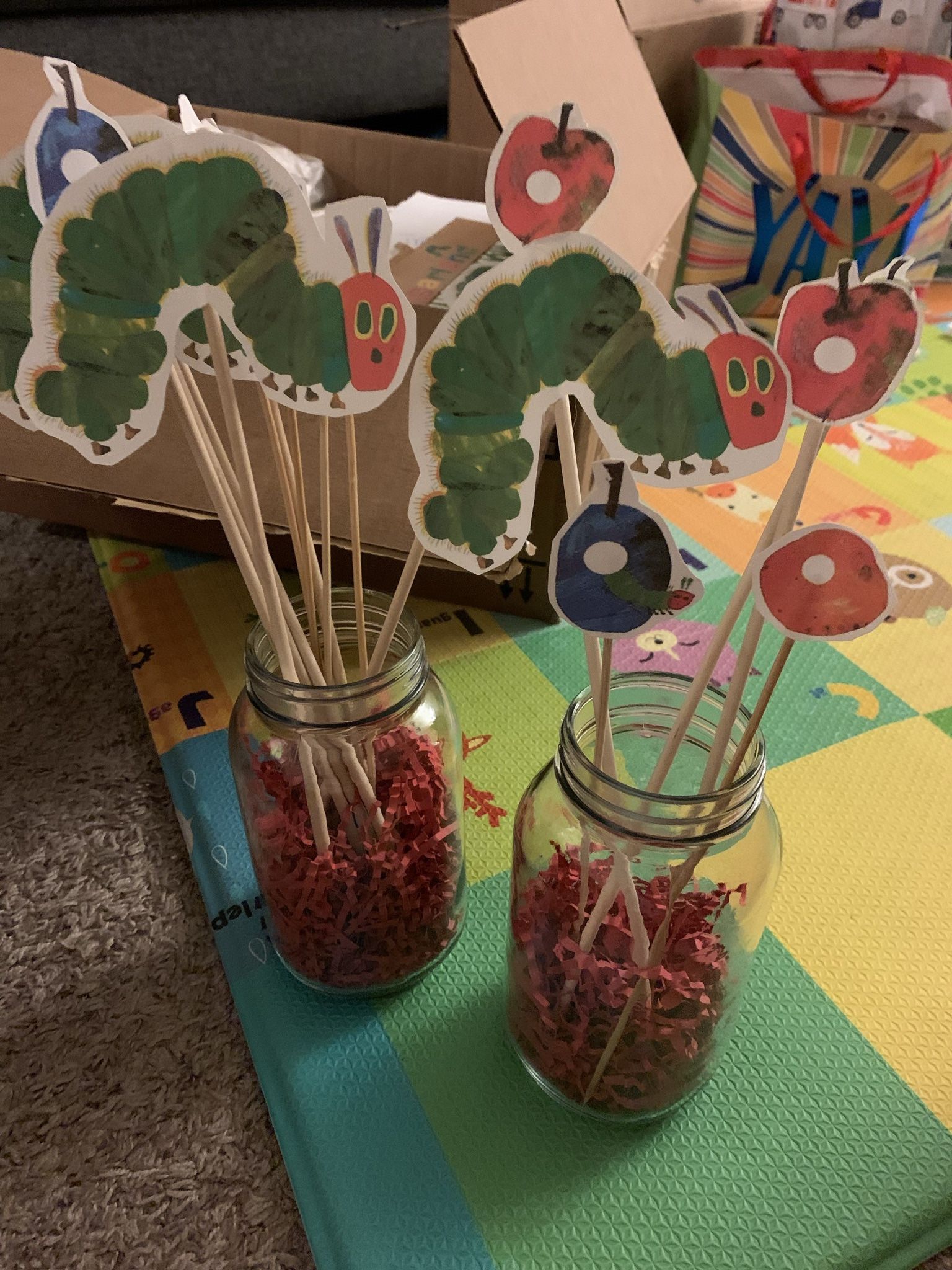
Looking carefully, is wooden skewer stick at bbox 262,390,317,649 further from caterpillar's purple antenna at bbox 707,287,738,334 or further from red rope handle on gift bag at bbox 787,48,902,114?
red rope handle on gift bag at bbox 787,48,902,114

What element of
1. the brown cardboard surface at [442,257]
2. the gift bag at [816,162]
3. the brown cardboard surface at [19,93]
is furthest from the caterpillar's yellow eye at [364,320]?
the gift bag at [816,162]

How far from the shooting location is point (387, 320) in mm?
304

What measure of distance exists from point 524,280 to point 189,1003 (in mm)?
410

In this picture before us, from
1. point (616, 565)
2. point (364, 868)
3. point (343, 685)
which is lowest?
point (364, 868)

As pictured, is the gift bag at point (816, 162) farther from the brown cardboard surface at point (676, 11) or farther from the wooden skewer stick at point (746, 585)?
the wooden skewer stick at point (746, 585)

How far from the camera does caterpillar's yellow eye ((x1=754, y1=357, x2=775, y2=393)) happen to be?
0.28 m

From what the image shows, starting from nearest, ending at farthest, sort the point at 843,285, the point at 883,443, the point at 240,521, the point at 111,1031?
the point at 843,285 → the point at 240,521 → the point at 111,1031 → the point at 883,443

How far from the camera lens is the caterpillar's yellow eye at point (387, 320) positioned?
303 mm

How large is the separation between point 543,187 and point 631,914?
28 cm

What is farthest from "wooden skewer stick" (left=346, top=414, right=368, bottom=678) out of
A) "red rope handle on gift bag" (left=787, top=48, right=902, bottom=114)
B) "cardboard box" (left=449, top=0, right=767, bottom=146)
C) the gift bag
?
"red rope handle on gift bag" (left=787, top=48, right=902, bottom=114)

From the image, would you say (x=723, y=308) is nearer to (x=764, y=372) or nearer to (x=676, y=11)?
(x=764, y=372)

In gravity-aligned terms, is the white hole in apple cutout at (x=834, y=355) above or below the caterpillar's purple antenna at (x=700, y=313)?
below

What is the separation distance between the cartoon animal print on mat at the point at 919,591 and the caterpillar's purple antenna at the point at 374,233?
0.58 m

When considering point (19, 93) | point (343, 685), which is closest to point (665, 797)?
point (343, 685)
